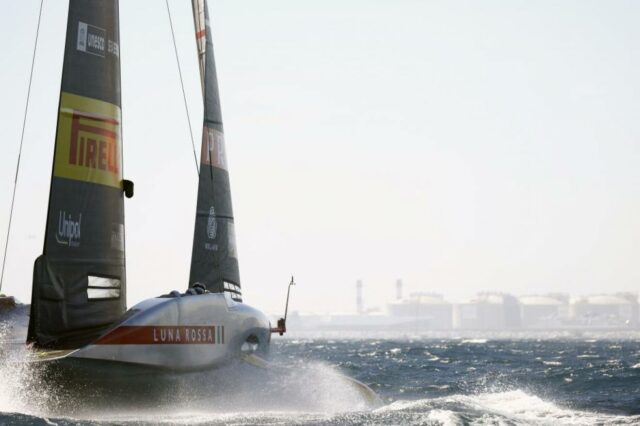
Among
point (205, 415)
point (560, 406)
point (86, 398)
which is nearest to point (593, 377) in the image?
point (560, 406)

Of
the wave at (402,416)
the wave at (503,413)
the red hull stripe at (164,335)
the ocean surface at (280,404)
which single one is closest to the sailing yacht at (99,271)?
the red hull stripe at (164,335)

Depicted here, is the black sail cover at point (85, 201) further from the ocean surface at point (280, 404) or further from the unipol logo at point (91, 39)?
the ocean surface at point (280, 404)

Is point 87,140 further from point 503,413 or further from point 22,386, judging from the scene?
point 503,413

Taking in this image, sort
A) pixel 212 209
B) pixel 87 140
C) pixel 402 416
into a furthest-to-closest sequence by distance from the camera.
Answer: pixel 212 209 < pixel 402 416 < pixel 87 140

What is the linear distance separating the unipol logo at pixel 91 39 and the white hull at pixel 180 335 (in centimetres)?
401

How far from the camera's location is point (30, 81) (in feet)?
49.2

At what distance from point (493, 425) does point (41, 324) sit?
679cm

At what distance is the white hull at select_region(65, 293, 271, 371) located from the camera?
13953mm

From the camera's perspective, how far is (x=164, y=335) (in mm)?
14359

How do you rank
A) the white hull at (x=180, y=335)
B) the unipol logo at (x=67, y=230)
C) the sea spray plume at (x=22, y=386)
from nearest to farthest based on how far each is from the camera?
the sea spray plume at (x=22, y=386) < the white hull at (x=180, y=335) < the unipol logo at (x=67, y=230)

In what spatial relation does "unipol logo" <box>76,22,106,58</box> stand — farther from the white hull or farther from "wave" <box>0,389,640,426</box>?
"wave" <box>0,389,640,426</box>

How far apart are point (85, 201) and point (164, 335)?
253 centimetres

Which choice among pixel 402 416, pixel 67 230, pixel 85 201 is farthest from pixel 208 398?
pixel 85 201

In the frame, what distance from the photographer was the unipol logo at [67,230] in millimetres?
14969
